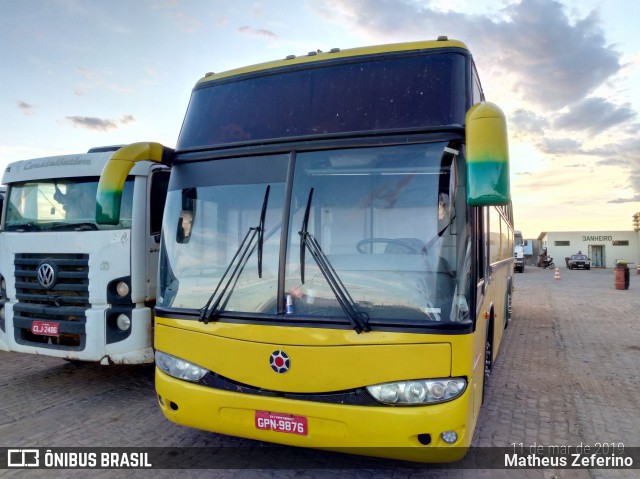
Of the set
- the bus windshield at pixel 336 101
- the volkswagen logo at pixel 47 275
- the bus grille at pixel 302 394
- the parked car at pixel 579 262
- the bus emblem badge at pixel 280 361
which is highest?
the bus windshield at pixel 336 101

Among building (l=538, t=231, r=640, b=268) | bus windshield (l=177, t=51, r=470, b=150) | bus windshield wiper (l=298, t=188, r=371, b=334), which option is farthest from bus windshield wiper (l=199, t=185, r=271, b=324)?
building (l=538, t=231, r=640, b=268)

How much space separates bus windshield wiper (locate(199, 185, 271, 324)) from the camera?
3.53 metres

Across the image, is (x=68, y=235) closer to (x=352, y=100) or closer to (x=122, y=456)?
(x=122, y=456)

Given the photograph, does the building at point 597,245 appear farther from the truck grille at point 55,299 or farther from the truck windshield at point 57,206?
the truck grille at point 55,299

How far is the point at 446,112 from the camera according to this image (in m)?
3.42

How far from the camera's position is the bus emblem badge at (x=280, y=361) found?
3.26 meters

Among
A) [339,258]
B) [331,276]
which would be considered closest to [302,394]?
[331,276]

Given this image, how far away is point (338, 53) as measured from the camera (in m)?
4.02

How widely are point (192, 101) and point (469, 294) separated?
9.96 feet

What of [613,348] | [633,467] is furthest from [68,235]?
[613,348]

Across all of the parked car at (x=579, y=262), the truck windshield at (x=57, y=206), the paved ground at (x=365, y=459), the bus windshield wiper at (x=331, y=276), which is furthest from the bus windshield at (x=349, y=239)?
the parked car at (x=579, y=262)

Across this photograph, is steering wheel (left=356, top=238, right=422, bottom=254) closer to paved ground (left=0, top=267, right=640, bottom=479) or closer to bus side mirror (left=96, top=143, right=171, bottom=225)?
paved ground (left=0, top=267, right=640, bottom=479)

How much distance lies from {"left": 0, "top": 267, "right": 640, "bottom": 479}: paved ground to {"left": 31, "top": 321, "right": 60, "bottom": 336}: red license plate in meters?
0.76

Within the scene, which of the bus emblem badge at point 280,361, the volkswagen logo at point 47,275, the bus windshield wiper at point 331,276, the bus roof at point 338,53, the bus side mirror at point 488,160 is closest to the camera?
the bus side mirror at point 488,160
